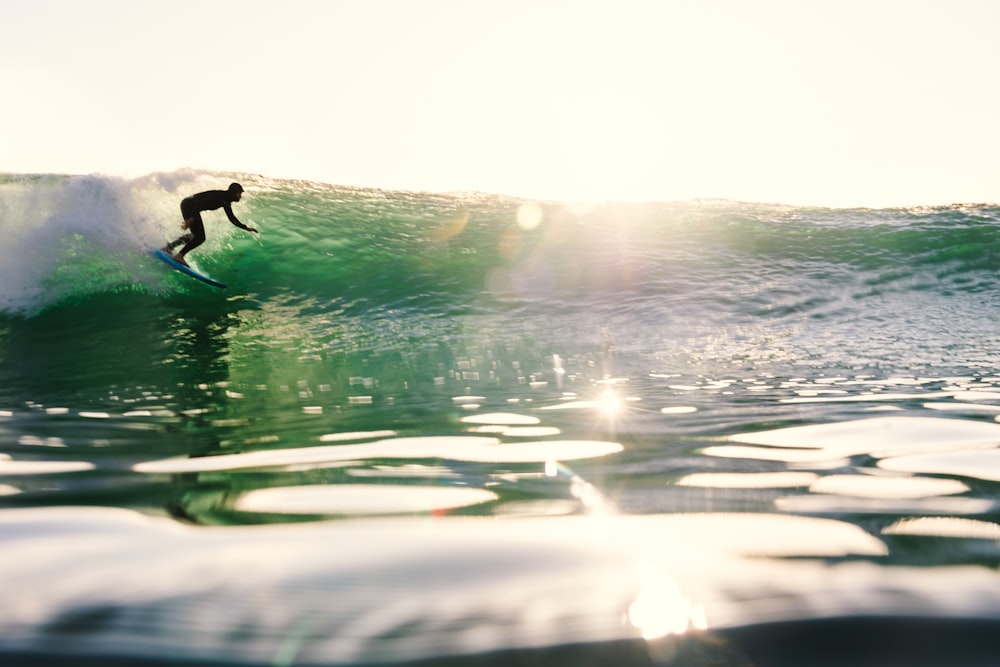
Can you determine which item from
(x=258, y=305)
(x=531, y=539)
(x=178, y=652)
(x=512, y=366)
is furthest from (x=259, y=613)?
(x=258, y=305)

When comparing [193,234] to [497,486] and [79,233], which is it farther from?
[497,486]

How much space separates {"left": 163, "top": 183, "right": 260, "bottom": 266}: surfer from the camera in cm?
965

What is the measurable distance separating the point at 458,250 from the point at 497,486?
10518 millimetres

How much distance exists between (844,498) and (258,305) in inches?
359

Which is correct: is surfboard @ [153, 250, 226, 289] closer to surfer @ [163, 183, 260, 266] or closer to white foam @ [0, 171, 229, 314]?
surfer @ [163, 183, 260, 266]

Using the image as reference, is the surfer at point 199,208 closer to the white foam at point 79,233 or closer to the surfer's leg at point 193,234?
the surfer's leg at point 193,234

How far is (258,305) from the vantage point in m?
10.3

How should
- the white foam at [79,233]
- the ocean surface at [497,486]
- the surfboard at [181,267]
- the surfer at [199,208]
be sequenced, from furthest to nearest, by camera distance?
the white foam at [79,233]
the surfboard at [181,267]
the surfer at [199,208]
the ocean surface at [497,486]

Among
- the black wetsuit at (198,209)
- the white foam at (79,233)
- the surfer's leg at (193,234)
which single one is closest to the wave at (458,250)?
the white foam at (79,233)

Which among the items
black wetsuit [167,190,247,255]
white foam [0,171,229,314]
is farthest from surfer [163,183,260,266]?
white foam [0,171,229,314]

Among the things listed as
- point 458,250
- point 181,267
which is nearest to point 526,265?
point 458,250

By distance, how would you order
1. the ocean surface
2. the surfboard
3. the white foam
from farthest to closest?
1. the white foam
2. the surfboard
3. the ocean surface

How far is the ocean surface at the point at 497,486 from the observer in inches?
45.4

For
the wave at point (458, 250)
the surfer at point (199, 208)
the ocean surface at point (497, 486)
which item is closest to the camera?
the ocean surface at point (497, 486)
